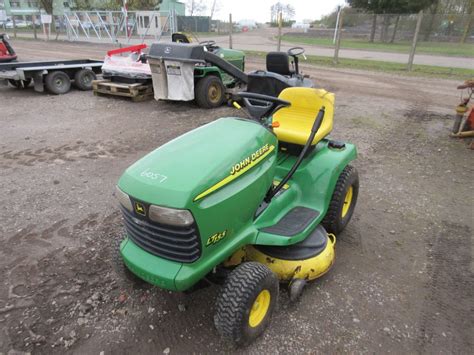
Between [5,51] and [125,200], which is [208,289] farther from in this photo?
[5,51]

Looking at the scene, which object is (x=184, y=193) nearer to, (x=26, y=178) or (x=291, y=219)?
(x=291, y=219)

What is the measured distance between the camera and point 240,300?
1.88m

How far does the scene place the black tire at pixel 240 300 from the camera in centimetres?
188

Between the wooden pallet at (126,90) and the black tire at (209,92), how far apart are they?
4.21 feet

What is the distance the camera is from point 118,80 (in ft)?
26.9

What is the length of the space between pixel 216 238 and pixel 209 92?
18.4 ft

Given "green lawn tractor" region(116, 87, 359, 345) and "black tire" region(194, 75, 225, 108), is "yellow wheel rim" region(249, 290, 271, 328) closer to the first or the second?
"green lawn tractor" region(116, 87, 359, 345)

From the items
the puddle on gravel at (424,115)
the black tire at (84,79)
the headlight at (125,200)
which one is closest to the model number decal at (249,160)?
the headlight at (125,200)

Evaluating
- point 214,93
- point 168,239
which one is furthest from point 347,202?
point 214,93

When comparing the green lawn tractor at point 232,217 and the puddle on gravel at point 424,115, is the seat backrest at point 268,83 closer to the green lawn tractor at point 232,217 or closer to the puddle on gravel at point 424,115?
the puddle on gravel at point 424,115

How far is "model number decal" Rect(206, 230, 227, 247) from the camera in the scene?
1896 millimetres

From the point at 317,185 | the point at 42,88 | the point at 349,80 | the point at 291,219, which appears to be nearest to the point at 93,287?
the point at 291,219

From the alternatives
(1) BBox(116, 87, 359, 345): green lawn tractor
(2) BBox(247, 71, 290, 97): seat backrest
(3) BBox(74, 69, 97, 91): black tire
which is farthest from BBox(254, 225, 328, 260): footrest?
(3) BBox(74, 69, 97, 91): black tire

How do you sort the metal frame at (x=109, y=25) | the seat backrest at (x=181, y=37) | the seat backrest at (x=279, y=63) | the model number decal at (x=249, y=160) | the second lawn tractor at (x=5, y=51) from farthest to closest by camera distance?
1. the metal frame at (x=109, y=25)
2. the second lawn tractor at (x=5, y=51)
3. the seat backrest at (x=181, y=37)
4. the seat backrest at (x=279, y=63)
5. the model number decal at (x=249, y=160)
